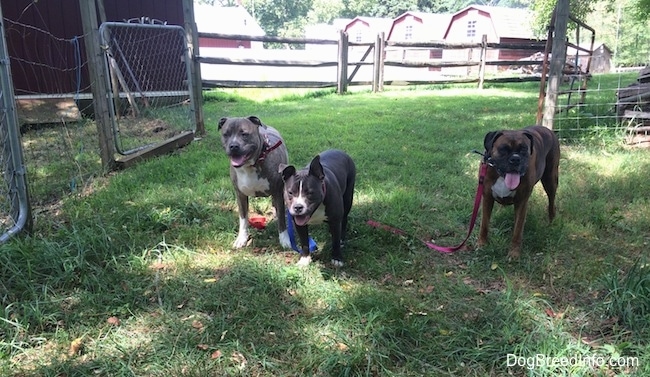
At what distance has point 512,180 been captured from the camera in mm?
3549

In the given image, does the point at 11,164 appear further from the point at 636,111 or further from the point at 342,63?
the point at 342,63

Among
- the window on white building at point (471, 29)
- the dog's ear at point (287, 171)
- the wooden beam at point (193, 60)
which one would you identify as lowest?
the dog's ear at point (287, 171)

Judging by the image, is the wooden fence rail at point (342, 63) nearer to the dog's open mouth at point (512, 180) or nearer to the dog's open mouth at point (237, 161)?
the dog's open mouth at point (237, 161)

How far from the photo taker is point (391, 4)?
83750 millimetres

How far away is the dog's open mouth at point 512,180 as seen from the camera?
11.6 feet

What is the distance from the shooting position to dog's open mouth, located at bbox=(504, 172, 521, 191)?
354 centimetres

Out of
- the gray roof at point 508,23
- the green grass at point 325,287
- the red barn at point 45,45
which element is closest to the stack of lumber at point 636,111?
the green grass at point 325,287

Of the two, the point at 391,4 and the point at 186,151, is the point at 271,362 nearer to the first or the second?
the point at 186,151

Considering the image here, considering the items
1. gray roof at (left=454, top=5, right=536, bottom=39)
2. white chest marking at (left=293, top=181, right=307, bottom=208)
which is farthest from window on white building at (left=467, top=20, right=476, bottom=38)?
white chest marking at (left=293, top=181, right=307, bottom=208)

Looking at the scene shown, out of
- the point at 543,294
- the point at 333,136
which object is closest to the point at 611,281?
the point at 543,294

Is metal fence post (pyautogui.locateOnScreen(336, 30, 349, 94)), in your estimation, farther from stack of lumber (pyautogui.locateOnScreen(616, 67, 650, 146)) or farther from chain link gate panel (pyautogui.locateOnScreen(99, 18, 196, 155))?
stack of lumber (pyautogui.locateOnScreen(616, 67, 650, 146))

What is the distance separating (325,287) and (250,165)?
51.4 inches

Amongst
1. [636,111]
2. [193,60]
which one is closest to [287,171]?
[193,60]

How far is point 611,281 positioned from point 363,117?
7272mm
